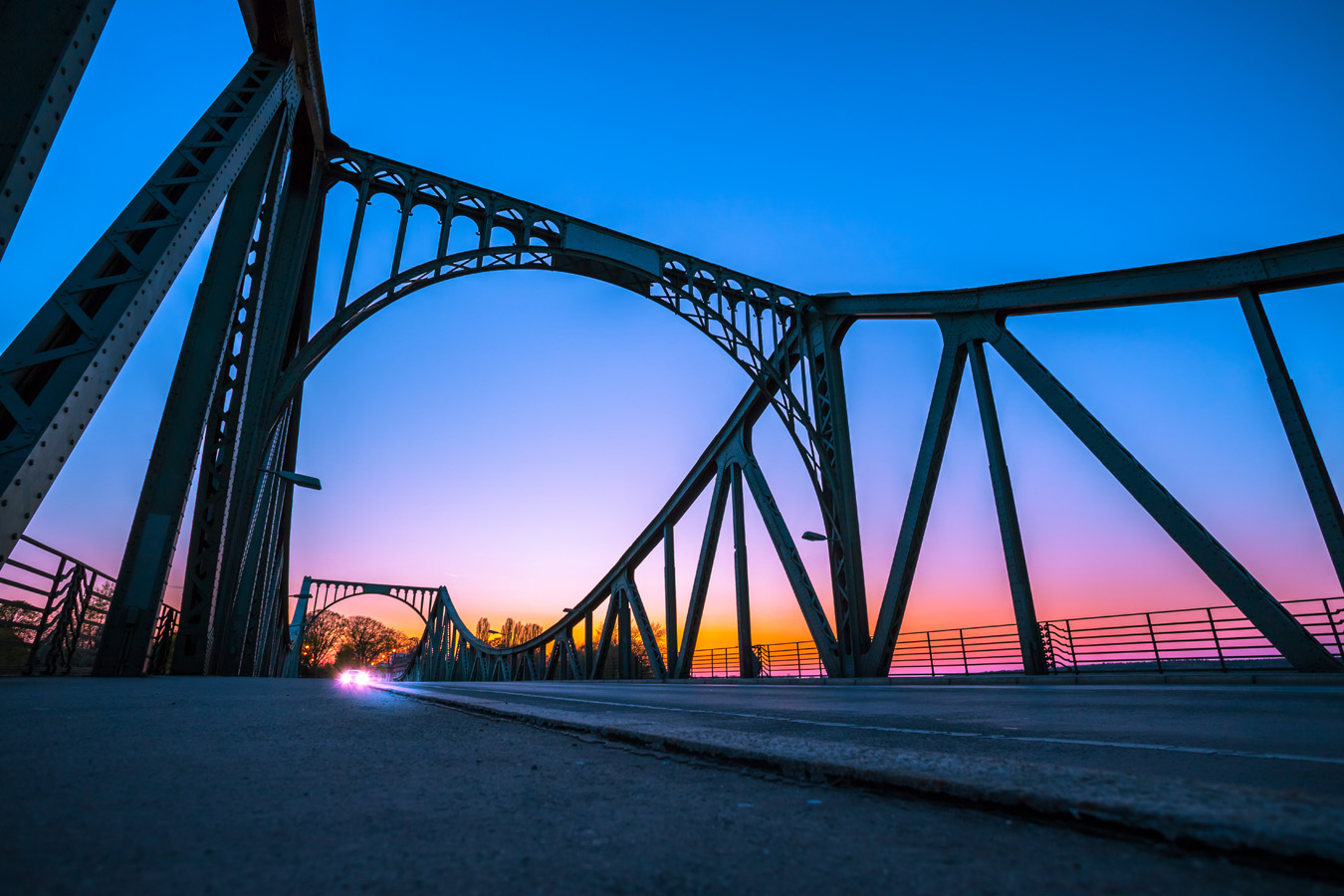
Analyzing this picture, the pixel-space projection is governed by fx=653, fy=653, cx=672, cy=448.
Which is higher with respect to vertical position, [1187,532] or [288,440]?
[288,440]

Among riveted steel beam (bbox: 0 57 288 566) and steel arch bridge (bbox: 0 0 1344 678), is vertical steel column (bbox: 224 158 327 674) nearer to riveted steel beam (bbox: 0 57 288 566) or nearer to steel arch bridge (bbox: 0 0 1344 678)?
steel arch bridge (bbox: 0 0 1344 678)

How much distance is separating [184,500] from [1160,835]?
9137 mm

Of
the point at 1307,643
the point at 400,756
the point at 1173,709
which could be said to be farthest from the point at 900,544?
the point at 400,756

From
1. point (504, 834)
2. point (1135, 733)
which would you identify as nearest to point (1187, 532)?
point (1135, 733)

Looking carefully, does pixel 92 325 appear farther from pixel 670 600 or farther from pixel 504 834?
pixel 670 600

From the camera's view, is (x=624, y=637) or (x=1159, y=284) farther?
(x=624, y=637)

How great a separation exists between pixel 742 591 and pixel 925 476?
606 centimetres

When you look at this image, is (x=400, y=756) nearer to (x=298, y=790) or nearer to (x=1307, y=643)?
(x=298, y=790)

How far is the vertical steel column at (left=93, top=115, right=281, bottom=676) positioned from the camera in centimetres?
741

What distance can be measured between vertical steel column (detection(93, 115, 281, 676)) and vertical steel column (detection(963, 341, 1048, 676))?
11.4 m

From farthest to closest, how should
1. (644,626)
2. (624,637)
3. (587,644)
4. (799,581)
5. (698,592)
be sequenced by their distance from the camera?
(587,644), (624,637), (644,626), (698,592), (799,581)

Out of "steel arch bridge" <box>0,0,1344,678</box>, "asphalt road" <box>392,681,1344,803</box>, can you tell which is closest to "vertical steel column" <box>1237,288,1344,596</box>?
"steel arch bridge" <box>0,0,1344,678</box>

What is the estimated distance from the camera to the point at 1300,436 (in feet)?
26.7

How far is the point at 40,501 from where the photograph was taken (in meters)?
3.56
